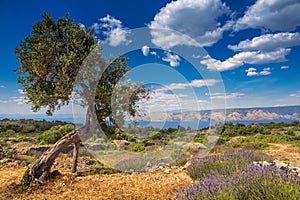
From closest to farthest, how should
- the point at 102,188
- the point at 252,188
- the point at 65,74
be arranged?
the point at 252,188 → the point at 102,188 → the point at 65,74

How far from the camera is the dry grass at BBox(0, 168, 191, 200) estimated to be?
5.08m

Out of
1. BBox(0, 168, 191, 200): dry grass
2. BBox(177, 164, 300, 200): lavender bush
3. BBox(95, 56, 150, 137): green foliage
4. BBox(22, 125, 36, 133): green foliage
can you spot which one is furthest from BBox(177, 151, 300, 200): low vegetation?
BBox(22, 125, 36, 133): green foliage

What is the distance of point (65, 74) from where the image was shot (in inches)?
262

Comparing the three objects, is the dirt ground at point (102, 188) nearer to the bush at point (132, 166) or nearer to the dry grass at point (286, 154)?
the bush at point (132, 166)

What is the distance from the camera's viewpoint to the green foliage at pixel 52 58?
21.9 ft

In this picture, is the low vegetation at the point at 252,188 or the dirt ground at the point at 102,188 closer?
the low vegetation at the point at 252,188

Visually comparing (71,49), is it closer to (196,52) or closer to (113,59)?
(113,59)

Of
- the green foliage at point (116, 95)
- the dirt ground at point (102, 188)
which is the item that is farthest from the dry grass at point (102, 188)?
the green foliage at point (116, 95)

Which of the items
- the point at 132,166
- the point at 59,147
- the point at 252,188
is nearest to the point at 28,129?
the point at 132,166

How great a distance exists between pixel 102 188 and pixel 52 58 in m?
4.13

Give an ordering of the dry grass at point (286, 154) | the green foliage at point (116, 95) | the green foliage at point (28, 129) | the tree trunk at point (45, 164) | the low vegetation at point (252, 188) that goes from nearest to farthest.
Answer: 1. the low vegetation at point (252, 188)
2. the tree trunk at point (45, 164)
3. the green foliage at point (116, 95)
4. the dry grass at point (286, 154)
5. the green foliage at point (28, 129)

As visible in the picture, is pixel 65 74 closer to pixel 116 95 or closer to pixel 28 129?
pixel 116 95

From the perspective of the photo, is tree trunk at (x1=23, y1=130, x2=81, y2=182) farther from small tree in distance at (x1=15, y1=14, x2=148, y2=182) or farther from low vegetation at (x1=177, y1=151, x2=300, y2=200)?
low vegetation at (x1=177, y1=151, x2=300, y2=200)

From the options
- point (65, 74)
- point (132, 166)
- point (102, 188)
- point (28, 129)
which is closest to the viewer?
point (102, 188)
